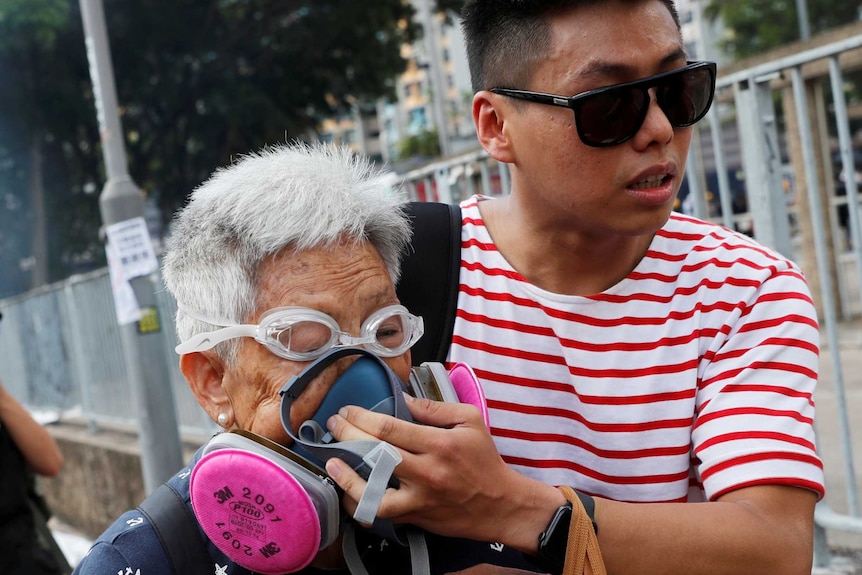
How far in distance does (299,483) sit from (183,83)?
68.7 feet

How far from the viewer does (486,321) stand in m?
1.90

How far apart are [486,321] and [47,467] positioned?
7.44 ft

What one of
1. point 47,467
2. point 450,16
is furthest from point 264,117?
point 47,467

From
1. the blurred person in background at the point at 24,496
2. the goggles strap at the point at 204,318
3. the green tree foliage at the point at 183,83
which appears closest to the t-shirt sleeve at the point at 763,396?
the goggles strap at the point at 204,318

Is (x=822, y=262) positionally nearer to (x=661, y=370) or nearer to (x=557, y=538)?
(x=661, y=370)

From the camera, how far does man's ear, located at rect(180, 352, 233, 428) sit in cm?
171

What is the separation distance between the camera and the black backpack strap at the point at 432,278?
1.90 metres

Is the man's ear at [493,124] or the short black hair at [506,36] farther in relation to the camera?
the man's ear at [493,124]

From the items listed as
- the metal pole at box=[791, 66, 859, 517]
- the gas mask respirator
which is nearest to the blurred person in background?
the gas mask respirator

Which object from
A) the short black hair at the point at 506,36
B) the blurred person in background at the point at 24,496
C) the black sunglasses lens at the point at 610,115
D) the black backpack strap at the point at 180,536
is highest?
the short black hair at the point at 506,36

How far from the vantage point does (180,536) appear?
1.56m

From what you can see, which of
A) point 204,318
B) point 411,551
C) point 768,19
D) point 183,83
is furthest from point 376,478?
point 768,19

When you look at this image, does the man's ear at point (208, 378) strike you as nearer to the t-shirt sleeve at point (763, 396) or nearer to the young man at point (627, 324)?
the young man at point (627, 324)

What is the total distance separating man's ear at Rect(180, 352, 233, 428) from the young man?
34cm
